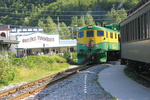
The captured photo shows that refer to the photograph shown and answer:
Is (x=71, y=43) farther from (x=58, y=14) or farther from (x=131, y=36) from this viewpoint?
(x=58, y=14)

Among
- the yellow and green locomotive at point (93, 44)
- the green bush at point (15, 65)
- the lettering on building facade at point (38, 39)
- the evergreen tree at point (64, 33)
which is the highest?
the evergreen tree at point (64, 33)

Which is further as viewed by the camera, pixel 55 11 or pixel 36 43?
pixel 55 11

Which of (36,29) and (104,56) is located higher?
(36,29)

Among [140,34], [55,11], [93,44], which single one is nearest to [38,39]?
[93,44]

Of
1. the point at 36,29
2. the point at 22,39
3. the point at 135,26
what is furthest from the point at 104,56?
the point at 36,29

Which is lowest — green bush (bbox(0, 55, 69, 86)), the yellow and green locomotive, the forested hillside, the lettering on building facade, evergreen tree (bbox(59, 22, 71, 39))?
green bush (bbox(0, 55, 69, 86))

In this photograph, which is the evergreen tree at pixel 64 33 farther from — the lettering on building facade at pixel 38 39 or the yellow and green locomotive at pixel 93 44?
the yellow and green locomotive at pixel 93 44

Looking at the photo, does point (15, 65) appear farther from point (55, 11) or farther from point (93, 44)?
point (55, 11)

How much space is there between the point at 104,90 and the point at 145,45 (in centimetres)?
257

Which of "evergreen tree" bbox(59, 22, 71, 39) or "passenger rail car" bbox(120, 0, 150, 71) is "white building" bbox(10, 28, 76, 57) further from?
"evergreen tree" bbox(59, 22, 71, 39)

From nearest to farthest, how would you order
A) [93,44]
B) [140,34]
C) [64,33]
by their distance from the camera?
[140,34] < [93,44] < [64,33]

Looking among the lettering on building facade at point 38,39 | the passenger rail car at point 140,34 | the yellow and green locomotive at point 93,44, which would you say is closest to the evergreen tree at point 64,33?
the lettering on building facade at point 38,39

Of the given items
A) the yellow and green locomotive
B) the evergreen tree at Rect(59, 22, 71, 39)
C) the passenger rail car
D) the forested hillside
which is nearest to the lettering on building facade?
the yellow and green locomotive

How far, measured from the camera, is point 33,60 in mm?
17141
